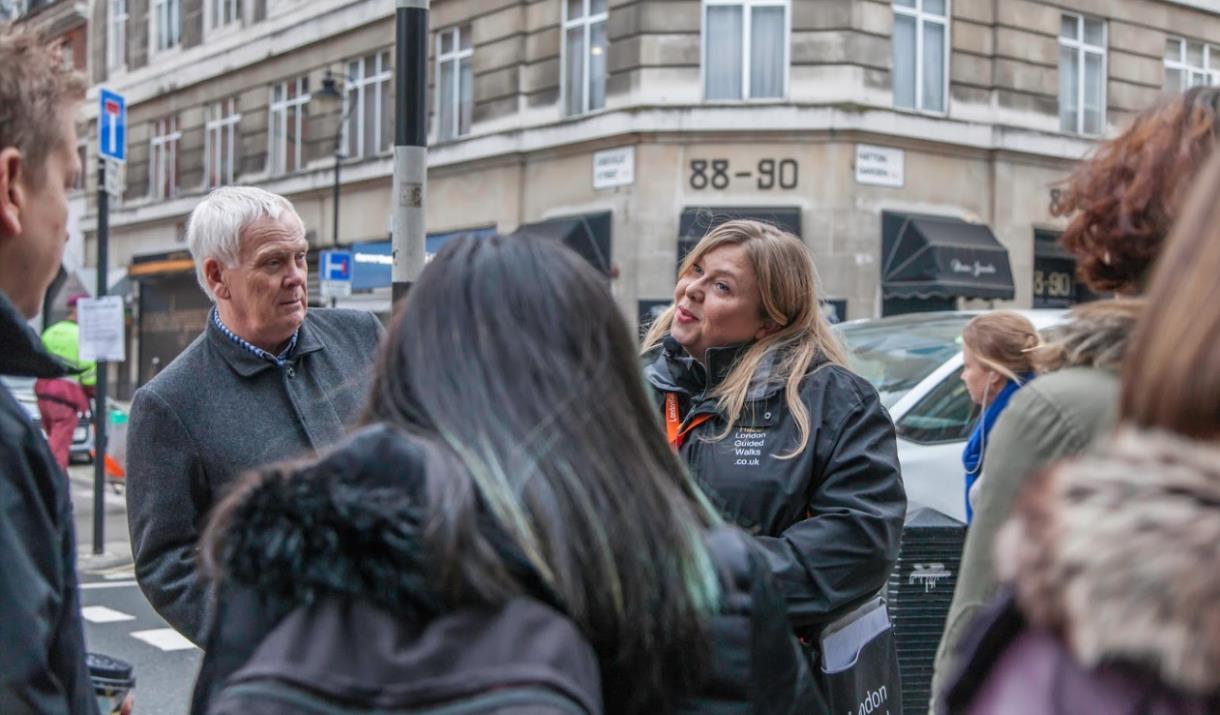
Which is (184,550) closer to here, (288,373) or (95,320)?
(288,373)

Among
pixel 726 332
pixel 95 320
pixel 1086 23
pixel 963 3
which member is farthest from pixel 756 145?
pixel 726 332

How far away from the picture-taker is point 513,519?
1507mm

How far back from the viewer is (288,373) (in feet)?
10.6

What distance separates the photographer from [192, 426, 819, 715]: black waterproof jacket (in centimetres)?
139

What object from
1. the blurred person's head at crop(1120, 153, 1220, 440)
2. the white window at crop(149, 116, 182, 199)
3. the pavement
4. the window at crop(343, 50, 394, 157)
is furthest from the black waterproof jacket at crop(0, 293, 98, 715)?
the white window at crop(149, 116, 182, 199)

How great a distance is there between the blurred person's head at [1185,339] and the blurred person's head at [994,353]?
4273mm

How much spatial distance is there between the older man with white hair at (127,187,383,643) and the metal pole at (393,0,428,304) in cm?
274

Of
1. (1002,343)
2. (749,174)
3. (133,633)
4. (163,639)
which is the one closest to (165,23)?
(749,174)

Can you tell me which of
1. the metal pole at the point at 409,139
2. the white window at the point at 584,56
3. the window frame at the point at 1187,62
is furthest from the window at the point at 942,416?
the window frame at the point at 1187,62

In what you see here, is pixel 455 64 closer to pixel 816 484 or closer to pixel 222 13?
pixel 222 13

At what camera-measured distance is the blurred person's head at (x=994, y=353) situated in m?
5.45

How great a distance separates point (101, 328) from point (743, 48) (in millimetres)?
11295

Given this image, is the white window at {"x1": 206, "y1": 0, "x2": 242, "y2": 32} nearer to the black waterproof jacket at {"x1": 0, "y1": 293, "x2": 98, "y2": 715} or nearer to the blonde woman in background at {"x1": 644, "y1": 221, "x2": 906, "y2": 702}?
the blonde woman in background at {"x1": 644, "y1": 221, "x2": 906, "y2": 702}

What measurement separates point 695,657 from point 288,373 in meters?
1.94
